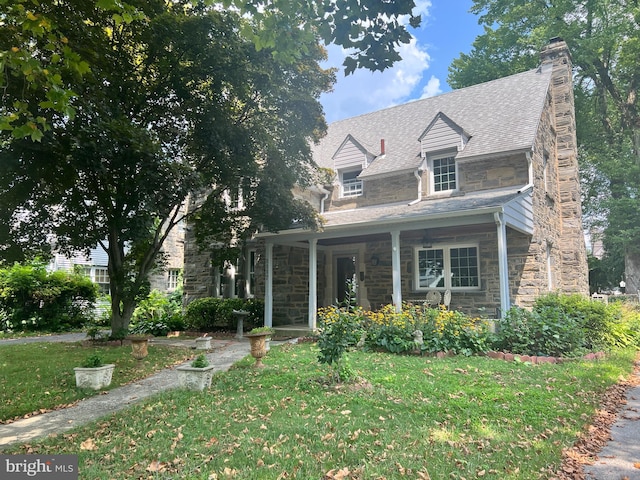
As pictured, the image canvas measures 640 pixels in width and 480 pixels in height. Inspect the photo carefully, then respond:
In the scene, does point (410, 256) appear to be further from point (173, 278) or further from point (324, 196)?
point (173, 278)

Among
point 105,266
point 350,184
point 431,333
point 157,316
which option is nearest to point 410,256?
point 350,184

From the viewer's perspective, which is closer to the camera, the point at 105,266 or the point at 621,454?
the point at 621,454

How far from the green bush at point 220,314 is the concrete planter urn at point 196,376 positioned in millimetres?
7629

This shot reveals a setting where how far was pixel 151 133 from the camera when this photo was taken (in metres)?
8.68

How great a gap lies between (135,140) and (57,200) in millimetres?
3423

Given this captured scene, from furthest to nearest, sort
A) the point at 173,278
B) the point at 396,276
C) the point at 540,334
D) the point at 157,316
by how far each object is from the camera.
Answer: the point at 173,278, the point at 157,316, the point at 396,276, the point at 540,334

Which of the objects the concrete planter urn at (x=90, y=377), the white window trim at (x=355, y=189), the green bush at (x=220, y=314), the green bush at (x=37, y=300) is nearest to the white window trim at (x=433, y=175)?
the white window trim at (x=355, y=189)

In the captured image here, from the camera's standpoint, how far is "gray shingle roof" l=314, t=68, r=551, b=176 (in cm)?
1219

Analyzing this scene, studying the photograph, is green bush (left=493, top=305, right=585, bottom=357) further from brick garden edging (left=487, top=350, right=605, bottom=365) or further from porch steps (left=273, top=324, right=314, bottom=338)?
porch steps (left=273, top=324, right=314, bottom=338)

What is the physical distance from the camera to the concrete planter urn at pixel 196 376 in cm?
579

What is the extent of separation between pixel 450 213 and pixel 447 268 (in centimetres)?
334

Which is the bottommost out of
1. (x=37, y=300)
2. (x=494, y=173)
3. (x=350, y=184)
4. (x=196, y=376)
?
(x=196, y=376)

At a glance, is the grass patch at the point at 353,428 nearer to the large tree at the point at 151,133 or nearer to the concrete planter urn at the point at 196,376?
the concrete planter urn at the point at 196,376

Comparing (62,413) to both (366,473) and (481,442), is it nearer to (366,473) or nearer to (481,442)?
(366,473)
